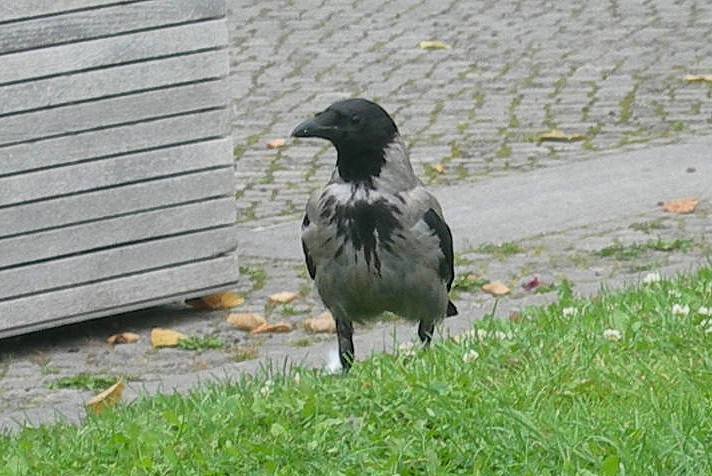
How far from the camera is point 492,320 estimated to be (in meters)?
6.03

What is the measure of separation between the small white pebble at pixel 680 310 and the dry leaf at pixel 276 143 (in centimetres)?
433

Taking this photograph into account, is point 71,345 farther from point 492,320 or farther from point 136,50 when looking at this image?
point 492,320

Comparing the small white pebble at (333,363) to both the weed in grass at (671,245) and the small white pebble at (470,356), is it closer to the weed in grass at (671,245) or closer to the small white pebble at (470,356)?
the small white pebble at (470,356)

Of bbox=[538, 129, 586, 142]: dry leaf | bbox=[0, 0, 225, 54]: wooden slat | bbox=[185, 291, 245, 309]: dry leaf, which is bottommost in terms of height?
bbox=[538, 129, 586, 142]: dry leaf

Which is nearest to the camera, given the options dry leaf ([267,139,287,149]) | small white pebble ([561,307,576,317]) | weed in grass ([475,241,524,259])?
small white pebble ([561,307,576,317])

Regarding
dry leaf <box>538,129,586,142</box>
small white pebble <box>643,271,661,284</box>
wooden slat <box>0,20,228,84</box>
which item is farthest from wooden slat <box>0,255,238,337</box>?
dry leaf <box>538,129,586,142</box>

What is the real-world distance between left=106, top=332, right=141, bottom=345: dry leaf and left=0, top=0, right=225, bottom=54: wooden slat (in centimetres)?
122

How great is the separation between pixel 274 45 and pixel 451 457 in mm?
8048

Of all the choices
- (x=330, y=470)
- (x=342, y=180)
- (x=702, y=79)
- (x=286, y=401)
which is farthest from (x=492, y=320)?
(x=702, y=79)

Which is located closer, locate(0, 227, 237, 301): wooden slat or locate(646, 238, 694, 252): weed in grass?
locate(0, 227, 237, 301): wooden slat

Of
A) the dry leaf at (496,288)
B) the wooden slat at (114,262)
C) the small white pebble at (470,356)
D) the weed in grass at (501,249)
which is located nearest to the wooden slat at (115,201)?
the wooden slat at (114,262)

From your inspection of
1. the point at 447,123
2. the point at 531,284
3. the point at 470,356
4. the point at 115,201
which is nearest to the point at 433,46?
the point at 447,123

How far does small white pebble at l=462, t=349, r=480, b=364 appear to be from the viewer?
5380 millimetres

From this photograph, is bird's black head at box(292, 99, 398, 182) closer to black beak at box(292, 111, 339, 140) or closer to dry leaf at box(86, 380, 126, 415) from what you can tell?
black beak at box(292, 111, 339, 140)
